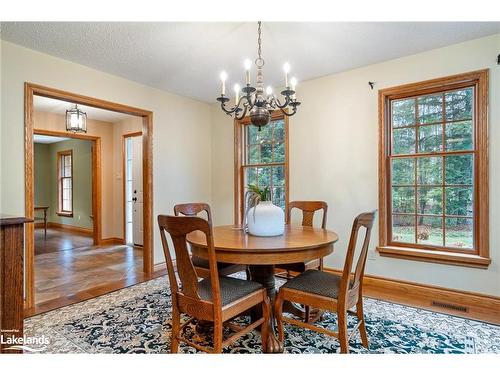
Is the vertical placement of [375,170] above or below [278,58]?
below

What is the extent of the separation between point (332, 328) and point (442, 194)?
182cm

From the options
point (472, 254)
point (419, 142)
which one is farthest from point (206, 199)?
point (472, 254)

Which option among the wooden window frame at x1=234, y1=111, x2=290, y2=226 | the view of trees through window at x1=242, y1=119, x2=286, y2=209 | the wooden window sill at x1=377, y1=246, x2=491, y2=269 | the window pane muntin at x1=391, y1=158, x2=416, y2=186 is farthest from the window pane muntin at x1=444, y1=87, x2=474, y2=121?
the wooden window frame at x1=234, y1=111, x2=290, y2=226

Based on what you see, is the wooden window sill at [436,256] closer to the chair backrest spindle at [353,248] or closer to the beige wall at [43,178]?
the chair backrest spindle at [353,248]

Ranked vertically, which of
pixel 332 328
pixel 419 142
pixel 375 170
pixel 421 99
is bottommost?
pixel 332 328

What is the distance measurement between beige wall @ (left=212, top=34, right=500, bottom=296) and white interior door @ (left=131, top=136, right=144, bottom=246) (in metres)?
3.07

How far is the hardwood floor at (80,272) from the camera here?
9.71ft

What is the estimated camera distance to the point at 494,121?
259cm

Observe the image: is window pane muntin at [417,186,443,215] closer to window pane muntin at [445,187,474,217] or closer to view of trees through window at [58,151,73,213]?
window pane muntin at [445,187,474,217]

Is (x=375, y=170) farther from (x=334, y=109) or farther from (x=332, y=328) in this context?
(x=332, y=328)

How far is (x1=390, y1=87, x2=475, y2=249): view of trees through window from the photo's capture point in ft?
9.17

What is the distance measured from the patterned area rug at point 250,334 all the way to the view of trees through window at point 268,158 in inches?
75.8
